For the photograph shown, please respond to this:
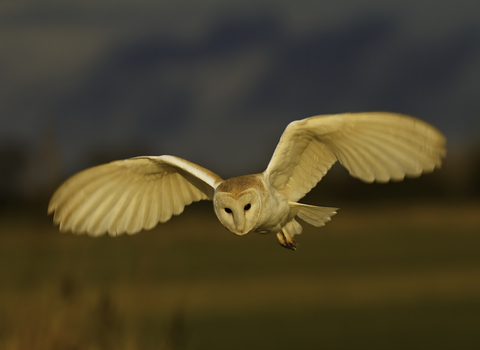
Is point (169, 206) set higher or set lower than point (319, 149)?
lower

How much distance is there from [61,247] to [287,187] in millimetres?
1635

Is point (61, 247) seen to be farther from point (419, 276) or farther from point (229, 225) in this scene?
point (419, 276)

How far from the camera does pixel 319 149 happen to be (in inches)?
105

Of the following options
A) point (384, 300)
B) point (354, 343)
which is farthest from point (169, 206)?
point (384, 300)

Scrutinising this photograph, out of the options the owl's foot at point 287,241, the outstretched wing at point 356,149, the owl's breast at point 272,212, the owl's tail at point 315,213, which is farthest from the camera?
the owl's foot at point 287,241

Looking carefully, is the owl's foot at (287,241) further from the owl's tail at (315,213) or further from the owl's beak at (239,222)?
the owl's beak at (239,222)

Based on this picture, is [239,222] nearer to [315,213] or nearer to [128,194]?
[315,213]

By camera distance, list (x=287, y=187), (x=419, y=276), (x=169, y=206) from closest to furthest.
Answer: (x=287, y=187)
(x=169, y=206)
(x=419, y=276)

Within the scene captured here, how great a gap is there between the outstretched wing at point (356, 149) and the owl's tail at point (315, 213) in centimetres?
11

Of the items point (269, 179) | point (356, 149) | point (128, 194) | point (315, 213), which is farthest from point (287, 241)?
point (128, 194)

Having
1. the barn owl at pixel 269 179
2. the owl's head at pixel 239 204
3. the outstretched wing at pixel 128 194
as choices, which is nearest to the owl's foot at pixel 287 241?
the barn owl at pixel 269 179

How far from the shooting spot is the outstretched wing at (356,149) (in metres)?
2.13

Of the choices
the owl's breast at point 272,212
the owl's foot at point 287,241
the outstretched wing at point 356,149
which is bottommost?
the owl's foot at point 287,241

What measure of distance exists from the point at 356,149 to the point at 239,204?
2.61 ft
